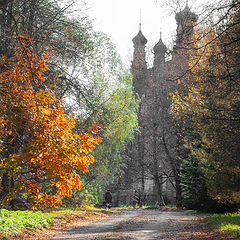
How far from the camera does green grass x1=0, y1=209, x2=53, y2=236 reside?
783 centimetres

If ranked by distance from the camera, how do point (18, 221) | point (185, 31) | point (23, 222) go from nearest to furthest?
point (185, 31) < point (18, 221) < point (23, 222)

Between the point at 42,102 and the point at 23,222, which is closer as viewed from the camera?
the point at 42,102

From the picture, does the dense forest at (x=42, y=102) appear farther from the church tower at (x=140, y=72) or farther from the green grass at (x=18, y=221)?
the church tower at (x=140, y=72)

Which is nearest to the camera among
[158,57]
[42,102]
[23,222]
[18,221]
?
[42,102]

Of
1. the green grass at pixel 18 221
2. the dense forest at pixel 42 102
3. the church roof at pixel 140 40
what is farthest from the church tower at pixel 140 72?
the green grass at pixel 18 221

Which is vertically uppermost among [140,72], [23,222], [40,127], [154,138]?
[140,72]

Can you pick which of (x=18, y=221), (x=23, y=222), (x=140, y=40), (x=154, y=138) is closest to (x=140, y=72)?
(x=154, y=138)

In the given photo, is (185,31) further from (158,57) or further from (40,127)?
(158,57)

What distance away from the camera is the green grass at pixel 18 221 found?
7.83 m

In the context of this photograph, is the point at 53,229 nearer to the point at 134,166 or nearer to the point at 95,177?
the point at 95,177

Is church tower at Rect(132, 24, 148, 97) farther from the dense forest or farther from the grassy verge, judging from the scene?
the grassy verge

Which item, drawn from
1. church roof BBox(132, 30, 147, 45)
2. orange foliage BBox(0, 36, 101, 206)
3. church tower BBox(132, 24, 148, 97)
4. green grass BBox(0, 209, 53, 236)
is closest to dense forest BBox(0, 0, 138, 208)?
orange foliage BBox(0, 36, 101, 206)

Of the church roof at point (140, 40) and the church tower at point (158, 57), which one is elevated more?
the church roof at point (140, 40)

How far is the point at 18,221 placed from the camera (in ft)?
28.2
